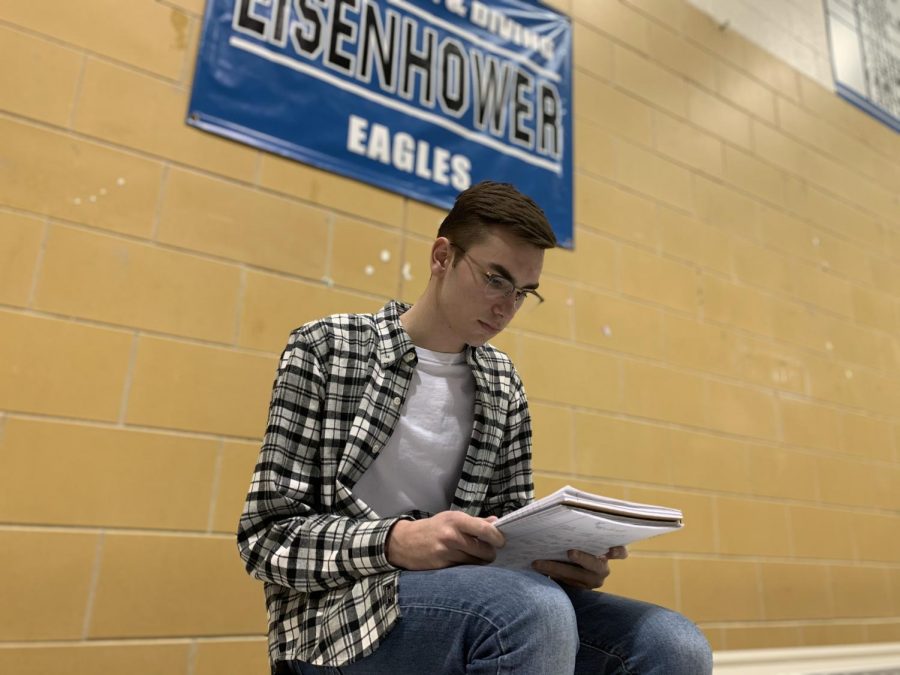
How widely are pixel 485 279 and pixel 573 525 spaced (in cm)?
41

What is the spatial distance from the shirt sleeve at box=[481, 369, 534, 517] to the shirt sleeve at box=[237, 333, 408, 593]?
300 millimetres

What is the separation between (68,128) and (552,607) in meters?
1.34

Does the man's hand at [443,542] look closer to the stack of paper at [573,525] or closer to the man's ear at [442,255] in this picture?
the stack of paper at [573,525]

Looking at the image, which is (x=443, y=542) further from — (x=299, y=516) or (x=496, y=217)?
(x=496, y=217)

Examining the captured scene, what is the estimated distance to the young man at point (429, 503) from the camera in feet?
2.32

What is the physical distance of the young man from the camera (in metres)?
0.71

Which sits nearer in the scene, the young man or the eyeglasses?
the young man

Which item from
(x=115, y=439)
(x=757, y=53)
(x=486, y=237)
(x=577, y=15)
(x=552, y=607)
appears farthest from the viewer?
(x=757, y=53)

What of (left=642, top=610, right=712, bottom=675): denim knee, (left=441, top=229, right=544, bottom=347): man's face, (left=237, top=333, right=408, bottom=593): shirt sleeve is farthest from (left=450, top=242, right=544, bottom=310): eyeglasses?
(left=642, top=610, right=712, bottom=675): denim knee

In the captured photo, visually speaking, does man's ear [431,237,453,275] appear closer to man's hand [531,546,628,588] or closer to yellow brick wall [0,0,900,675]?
man's hand [531,546,628,588]

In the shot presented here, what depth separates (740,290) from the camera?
2.43m

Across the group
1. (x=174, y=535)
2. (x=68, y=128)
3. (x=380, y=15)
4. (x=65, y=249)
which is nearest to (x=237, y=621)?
(x=174, y=535)

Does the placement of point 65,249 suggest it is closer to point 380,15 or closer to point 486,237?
point 486,237

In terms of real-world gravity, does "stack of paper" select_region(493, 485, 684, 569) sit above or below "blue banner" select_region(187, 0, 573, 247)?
below
